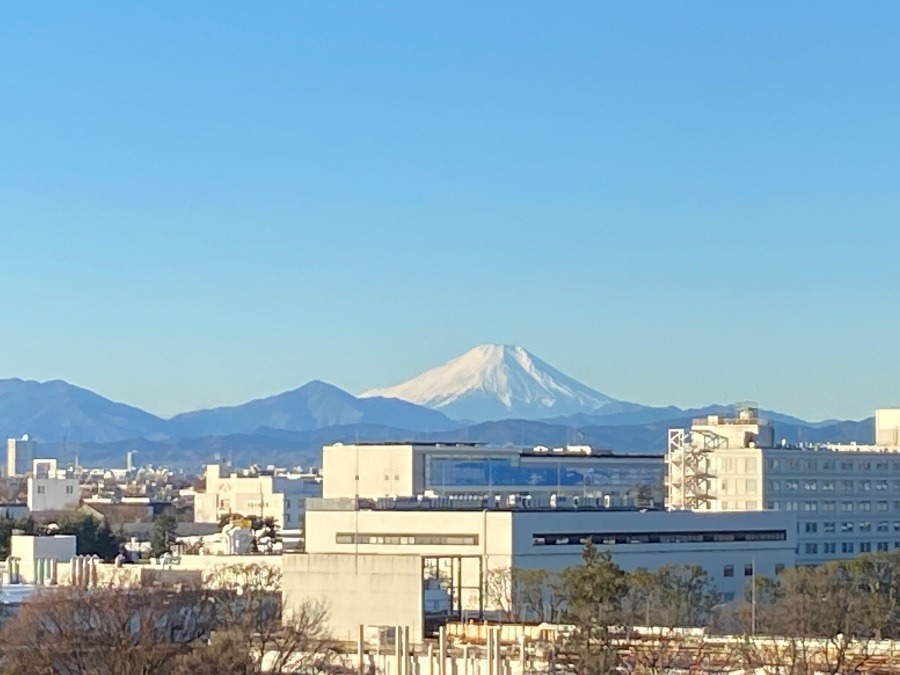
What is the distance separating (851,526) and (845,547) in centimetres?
109

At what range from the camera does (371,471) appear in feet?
347

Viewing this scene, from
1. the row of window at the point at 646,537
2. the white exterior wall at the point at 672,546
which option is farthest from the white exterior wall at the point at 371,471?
the row of window at the point at 646,537

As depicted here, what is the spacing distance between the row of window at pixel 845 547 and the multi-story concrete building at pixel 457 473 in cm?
1076

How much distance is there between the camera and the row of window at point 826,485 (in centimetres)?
9231

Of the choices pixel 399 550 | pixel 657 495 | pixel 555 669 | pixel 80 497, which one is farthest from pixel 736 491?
pixel 80 497

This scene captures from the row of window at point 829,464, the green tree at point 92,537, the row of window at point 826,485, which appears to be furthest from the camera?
the green tree at point 92,537

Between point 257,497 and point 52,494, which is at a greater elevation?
point 52,494

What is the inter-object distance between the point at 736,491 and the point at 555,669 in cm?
5127

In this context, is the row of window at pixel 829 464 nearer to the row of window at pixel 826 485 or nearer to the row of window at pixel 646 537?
the row of window at pixel 826 485

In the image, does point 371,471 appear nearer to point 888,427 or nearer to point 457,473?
point 457,473

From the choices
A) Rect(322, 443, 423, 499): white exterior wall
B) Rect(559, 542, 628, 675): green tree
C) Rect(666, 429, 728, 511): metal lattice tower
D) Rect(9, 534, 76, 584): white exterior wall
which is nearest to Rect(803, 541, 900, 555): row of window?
Rect(666, 429, 728, 511): metal lattice tower

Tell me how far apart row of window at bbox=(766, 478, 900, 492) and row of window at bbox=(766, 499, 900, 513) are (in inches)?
22.8

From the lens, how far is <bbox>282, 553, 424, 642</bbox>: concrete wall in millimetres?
55750

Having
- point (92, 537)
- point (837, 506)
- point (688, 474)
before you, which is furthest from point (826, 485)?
point (92, 537)
